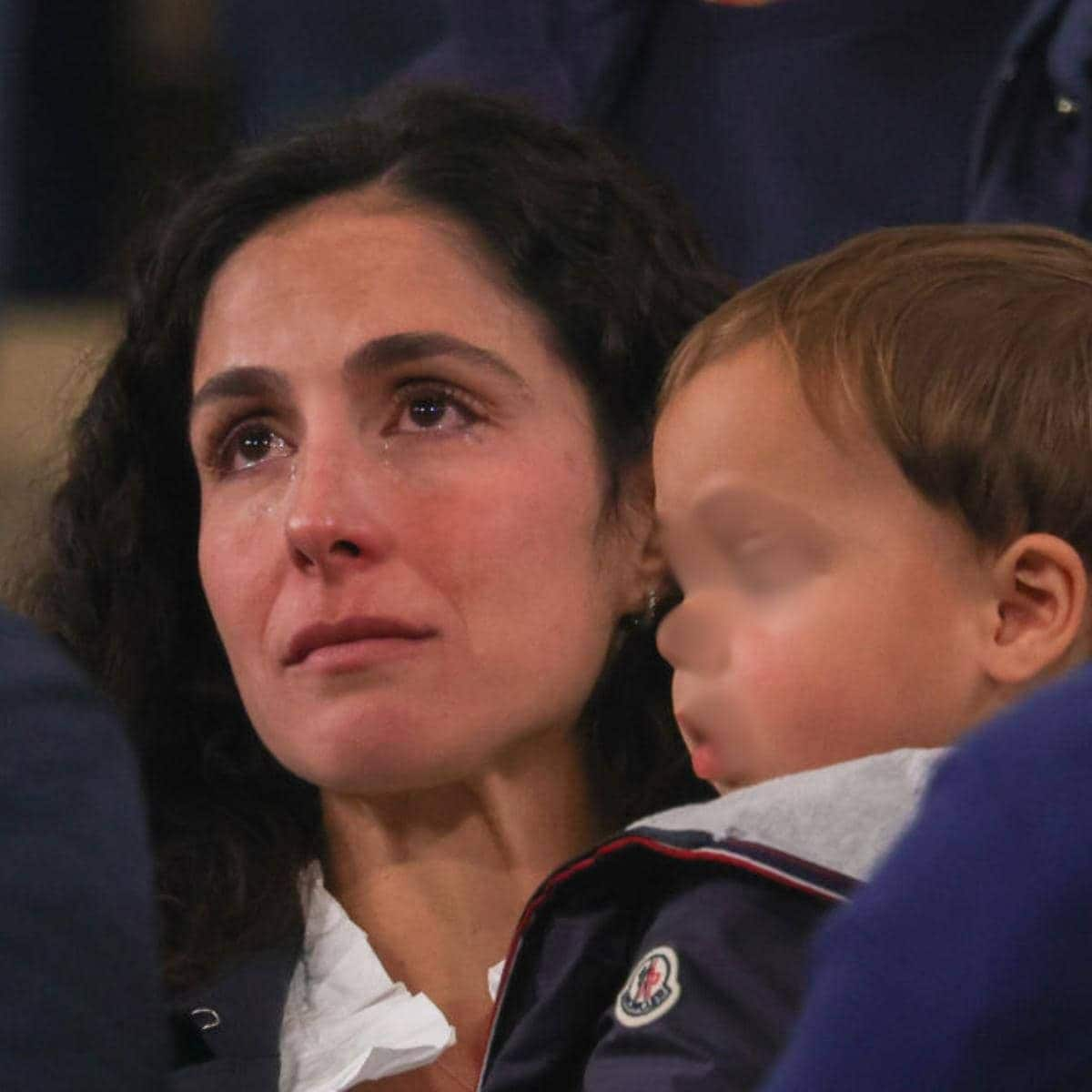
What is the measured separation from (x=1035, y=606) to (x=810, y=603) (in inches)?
3.7

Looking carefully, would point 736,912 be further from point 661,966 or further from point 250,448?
point 250,448

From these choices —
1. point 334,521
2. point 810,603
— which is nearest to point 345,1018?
point 334,521

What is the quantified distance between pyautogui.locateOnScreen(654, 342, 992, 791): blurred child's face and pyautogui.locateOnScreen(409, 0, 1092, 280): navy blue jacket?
19.8 inches

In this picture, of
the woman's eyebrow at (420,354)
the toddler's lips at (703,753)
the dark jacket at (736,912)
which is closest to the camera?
the dark jacket at (736,912)

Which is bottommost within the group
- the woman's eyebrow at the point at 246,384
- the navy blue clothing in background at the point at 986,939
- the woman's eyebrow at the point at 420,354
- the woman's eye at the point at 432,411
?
the woman's eye at the point at 432,411

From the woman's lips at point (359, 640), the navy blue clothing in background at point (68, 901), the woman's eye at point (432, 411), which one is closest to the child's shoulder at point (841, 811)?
the navy blue clothing in background at point (68, 901)

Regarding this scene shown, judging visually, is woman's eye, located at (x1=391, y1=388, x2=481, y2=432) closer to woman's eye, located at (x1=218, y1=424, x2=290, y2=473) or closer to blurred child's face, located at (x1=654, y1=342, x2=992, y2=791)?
woman's eye, located at (x1=218, y1=424, x2=290, y2=473)

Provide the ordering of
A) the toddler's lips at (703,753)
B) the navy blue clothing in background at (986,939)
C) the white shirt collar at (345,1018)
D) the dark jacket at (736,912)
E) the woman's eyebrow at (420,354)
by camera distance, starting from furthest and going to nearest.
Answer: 1. the woman's eyebrow at (420,354)
2. the white shirt collar at (345,1018)
3. the toddler's lips at (703,753)
4. the dark jacket at (736,912)
5. the navy blue clothing in background at (986,939)

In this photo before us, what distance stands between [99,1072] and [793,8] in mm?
1111

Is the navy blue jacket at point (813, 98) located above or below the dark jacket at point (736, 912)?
above

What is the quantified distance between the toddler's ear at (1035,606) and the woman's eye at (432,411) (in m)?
0.52

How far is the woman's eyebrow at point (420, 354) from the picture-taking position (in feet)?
4.32

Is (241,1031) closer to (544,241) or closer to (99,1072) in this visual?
(544,241)

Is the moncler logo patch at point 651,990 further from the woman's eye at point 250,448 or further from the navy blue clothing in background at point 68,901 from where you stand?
the woman's eye at point 250,448
